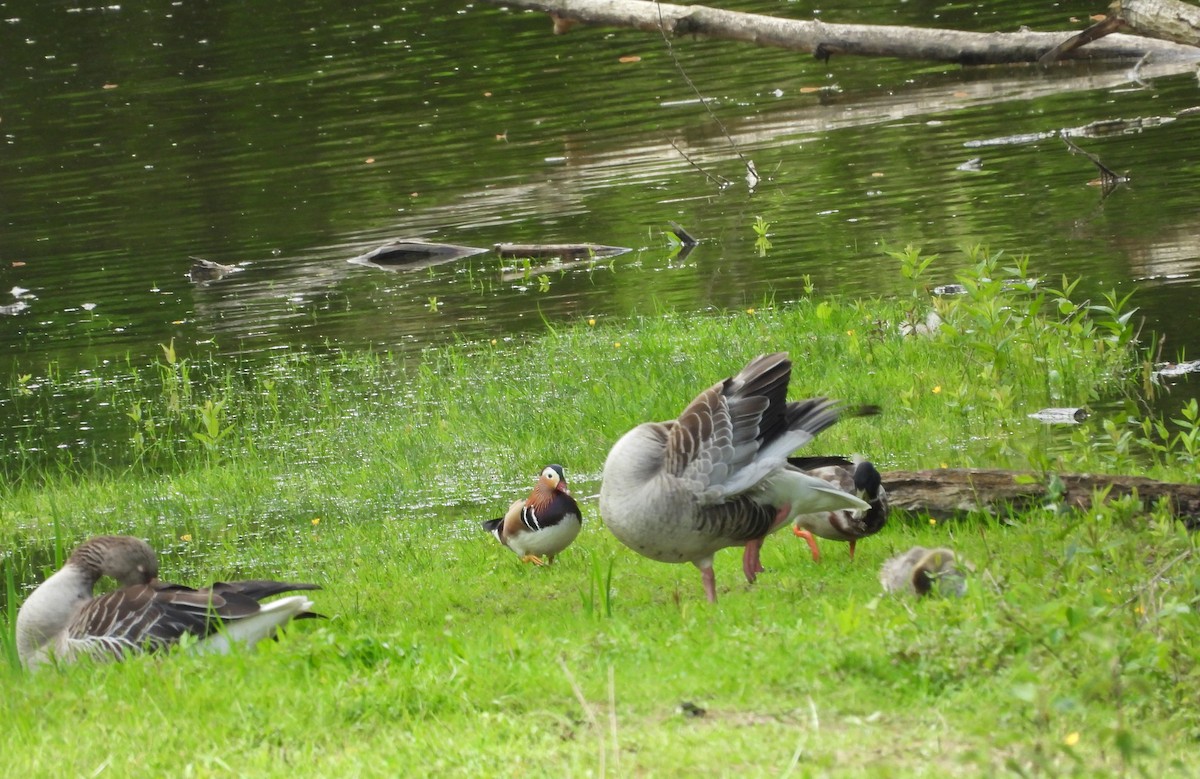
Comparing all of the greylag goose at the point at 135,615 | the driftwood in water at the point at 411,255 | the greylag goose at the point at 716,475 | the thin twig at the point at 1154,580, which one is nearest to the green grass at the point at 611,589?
the thin twig at the point at 1154,580

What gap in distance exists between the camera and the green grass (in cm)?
578

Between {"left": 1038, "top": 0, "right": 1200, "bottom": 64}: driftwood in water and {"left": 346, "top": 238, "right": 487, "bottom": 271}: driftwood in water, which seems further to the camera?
{"left": 346, "top": 238, "right": 487, "bottom": 271}: driftwood in water

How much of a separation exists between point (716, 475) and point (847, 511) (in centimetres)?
116

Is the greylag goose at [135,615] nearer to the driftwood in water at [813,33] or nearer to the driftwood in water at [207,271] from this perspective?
the driftwood in water at [207,271]

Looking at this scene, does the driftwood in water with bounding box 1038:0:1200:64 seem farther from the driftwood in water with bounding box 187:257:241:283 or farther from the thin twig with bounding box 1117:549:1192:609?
the driftwood in water with bounding box 187:257:241:283

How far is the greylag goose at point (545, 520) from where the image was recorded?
8820 millimetres

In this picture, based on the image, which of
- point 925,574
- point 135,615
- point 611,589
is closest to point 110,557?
point 135,615

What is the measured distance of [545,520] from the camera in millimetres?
8820

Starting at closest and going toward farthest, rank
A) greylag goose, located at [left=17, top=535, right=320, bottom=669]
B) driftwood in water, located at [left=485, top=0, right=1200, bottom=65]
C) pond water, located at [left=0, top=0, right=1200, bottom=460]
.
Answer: greylag goose, located at [left=17, top=535, right=320, bottom=669]
pond water, located at [left=0, top=0, right=1200, bottom=460]
driftwood in water, located at [left=485, top=0, right=1200, bottom=65]

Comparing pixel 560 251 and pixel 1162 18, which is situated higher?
pixel 1162 18

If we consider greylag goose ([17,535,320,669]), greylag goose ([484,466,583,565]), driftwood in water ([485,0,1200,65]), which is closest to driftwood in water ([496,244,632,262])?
driftwood in water ([485,0,1200,65])

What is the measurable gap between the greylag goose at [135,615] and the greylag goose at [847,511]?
9.11 feet

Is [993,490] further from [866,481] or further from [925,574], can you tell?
[925,574]

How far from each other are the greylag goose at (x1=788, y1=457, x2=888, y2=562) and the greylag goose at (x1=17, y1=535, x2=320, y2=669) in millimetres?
2776
